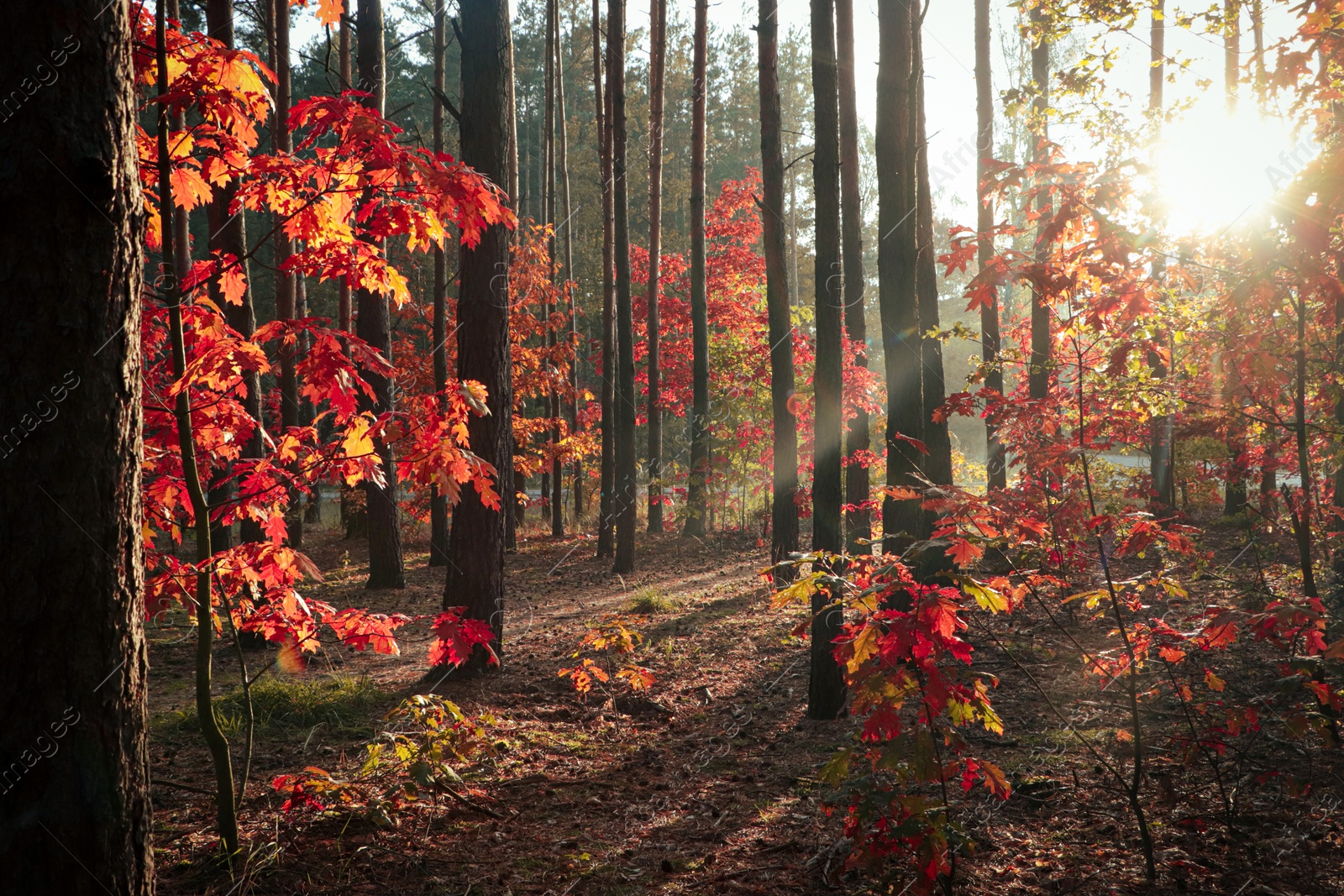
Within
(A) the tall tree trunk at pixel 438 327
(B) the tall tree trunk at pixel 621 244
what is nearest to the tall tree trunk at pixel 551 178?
(A) the tall tree trunk at pixel 438 327

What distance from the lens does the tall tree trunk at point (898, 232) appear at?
6422 millimetres

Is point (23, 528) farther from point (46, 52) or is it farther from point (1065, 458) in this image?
point (1065, 458)

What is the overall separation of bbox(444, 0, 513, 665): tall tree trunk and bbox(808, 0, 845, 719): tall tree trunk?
7.95 feet

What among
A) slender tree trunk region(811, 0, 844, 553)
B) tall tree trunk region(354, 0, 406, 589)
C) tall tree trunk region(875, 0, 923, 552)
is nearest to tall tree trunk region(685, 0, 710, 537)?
tall tree trunk region(354, 0, 406, 589)

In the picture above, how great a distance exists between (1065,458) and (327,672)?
18.7ft

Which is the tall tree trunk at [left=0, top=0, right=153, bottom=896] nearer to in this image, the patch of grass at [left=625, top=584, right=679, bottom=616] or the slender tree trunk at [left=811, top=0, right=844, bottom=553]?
the slender tree trunk at [left=811, top=0, right=844, bottom=553]

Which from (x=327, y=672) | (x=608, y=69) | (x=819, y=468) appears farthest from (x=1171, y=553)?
(x=608, y=69)

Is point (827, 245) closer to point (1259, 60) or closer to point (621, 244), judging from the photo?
point (1259, 60)

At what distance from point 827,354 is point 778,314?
501 cm

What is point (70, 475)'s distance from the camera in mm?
1917

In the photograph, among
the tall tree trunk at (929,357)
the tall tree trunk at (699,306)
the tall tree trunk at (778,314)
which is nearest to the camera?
the tall tree trunk at (929,357)

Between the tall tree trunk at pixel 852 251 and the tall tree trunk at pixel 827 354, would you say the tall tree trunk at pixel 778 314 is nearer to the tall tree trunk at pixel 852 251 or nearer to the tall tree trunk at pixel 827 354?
the tall tree trunk at pixel 852 251

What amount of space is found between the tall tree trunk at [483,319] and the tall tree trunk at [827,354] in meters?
2.42

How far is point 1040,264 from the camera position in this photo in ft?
11.9
